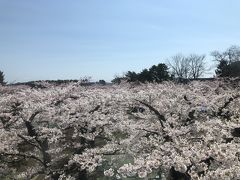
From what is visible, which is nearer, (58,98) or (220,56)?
(58,98)

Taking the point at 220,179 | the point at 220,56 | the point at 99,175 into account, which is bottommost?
the point at 99,175

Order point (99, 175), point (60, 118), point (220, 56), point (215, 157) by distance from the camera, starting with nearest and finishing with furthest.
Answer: point (215, 157) → point (60, 118) → point (99, 175) → point (220, 56)

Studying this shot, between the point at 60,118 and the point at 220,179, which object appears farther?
the point at 60,118

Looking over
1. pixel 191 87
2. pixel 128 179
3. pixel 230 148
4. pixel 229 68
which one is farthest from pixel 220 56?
pixel 230 148

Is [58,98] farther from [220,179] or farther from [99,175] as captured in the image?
[220,179]

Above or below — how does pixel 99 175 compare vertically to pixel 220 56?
below

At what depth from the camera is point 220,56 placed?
79.8 m

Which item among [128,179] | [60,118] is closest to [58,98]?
[60,118]

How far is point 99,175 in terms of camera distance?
782 inches

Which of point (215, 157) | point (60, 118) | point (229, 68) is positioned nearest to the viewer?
point (215, 157)

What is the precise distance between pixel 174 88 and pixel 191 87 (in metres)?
0.97

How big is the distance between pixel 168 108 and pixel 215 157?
849 cm

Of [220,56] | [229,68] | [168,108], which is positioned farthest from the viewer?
[220,56]

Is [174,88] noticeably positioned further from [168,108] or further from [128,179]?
[128,179]
